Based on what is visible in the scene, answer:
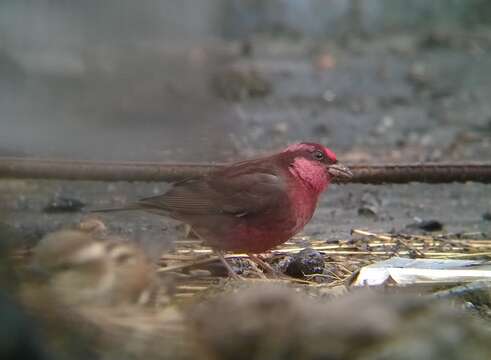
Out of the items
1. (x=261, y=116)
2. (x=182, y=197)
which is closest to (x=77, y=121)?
(x=261, y=116)

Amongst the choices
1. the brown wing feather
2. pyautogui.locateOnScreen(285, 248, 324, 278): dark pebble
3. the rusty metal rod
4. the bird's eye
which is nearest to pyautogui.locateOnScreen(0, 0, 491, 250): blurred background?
the rusty metal rod

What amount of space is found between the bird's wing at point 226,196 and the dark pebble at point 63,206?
1.65 m

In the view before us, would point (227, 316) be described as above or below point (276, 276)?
above

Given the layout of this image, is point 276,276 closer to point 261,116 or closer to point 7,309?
point 7,309

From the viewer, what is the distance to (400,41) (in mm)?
17531

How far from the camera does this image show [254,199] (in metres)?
5.69

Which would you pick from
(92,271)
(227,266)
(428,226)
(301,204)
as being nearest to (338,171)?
(301,204)

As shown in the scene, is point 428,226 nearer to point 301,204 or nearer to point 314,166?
point 314,166

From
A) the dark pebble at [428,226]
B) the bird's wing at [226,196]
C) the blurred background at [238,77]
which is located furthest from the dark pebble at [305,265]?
the blurred background at [238,77]

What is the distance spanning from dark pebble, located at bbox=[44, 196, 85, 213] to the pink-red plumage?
1.58 metres

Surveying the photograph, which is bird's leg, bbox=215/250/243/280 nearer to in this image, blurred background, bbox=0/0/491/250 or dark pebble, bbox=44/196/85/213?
blurred background, bbox=0/0/491/250

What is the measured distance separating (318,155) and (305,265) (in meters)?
0.91

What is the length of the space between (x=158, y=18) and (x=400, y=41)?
152 inches

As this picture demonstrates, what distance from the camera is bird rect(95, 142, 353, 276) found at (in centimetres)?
555
